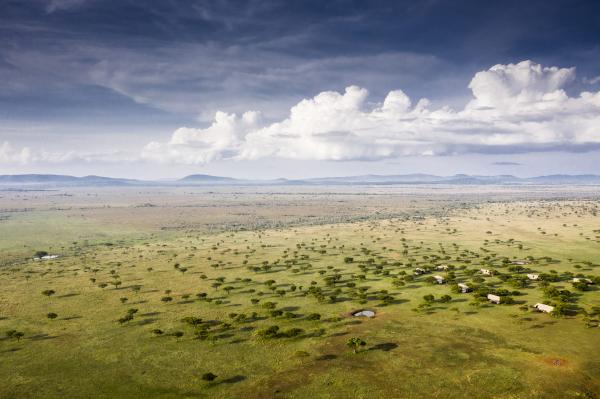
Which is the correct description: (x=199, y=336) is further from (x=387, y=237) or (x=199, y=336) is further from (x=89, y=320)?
(x=387, y=237)

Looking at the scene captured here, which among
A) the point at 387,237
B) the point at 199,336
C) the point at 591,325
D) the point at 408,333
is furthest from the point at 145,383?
the point at 387,237

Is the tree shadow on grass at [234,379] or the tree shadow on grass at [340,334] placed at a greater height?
the tree shadow on grass at [340,334]

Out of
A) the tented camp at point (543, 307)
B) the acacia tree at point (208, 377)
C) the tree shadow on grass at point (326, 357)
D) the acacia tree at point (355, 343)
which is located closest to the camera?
the acacia tree at point (208, 377)

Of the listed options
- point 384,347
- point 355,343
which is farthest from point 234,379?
point 384,347

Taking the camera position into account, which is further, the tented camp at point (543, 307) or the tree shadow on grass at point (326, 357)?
the tented camp at point (543, 307)

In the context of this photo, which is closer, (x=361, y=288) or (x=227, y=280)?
(x=361, y=288)

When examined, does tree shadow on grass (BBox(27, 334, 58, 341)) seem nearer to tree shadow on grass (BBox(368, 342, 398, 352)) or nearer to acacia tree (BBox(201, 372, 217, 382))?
acacia tree (BBox(201, 372, 217, 382))

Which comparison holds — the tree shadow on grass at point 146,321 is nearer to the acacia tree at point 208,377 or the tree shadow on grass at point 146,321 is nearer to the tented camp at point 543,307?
the acacia tree at point 208,377

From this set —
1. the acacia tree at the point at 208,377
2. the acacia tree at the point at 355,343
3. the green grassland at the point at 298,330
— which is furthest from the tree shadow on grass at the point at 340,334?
the acacia tree at the point at 208,377

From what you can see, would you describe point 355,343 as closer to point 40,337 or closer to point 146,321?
point 146,321
